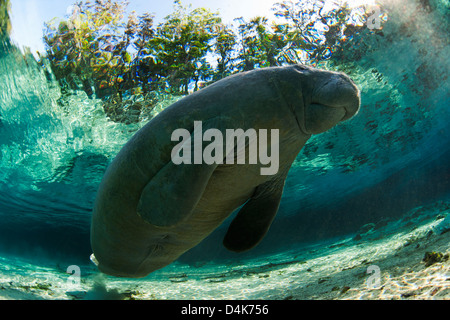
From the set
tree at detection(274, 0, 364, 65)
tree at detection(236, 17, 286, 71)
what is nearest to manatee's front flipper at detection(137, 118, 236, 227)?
tree at detection(236, 17, 286, 71)

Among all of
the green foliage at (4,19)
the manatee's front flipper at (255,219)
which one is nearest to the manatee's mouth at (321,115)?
the manatee's front flipper at (255,219)

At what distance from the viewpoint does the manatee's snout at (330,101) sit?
216 cm

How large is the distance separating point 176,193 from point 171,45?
6122 millimetres

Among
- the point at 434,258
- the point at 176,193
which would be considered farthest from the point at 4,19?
the point at 434,258

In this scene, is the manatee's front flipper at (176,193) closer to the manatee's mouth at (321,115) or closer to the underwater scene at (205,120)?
the underwater scene at (205,120)

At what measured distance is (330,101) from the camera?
86.1 inches

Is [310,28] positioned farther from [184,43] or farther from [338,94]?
[338,94]

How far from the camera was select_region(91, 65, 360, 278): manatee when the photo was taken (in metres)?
2.05

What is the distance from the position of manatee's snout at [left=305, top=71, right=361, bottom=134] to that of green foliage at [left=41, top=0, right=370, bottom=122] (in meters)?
5.44

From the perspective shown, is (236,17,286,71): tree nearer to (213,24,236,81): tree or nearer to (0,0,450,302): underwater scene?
(0,0,450,302): underwater scene

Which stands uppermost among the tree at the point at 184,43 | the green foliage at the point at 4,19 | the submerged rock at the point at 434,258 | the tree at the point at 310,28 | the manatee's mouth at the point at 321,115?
the tree at the point at 310,28

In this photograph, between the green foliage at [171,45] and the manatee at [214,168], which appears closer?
the manatee at [214,168]

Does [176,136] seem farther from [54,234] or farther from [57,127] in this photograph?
[54,234]

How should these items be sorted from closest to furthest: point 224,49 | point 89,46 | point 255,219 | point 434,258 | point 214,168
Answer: point 214,168
point 255,219
point 434,258
point 89,46
point 224,49
